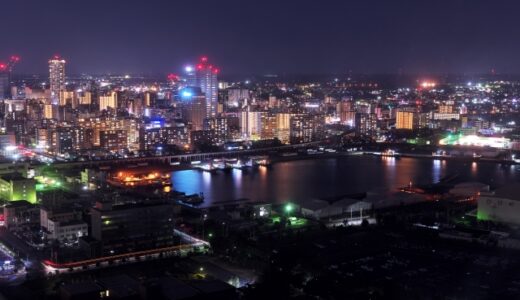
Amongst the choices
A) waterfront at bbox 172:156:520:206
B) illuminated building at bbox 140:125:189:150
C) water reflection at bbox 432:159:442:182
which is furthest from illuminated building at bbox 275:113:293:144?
water reflection at bbox 432:159:442:182

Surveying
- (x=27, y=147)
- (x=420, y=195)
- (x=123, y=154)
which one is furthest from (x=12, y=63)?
(x=420, y=195)

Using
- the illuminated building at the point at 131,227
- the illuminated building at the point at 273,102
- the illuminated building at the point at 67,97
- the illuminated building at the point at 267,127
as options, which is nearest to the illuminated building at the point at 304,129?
the illuminated building at the point at 267,127

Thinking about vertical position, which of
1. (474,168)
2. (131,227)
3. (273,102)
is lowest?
(474,168)

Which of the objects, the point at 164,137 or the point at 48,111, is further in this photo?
the point at 48,111

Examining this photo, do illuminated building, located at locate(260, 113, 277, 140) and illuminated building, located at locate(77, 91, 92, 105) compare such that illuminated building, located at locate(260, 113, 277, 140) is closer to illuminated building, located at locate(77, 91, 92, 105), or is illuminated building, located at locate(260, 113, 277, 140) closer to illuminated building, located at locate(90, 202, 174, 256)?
illuminated building, located at locate(77, 91, 92, 105)

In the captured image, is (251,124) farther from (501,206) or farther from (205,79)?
(501,206)

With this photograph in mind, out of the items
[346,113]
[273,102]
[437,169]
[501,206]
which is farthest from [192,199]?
[273,102]

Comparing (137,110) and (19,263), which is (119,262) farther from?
(137,110)
